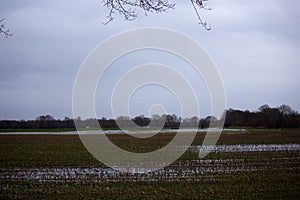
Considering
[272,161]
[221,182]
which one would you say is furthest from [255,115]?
[221,182]

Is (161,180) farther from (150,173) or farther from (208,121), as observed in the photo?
(208,121)

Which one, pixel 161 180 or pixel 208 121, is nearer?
pixel 161 180

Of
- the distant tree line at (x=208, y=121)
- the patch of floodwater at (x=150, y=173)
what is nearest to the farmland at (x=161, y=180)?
the patch of floodwater at (x=150, y=173)

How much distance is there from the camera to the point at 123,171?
14.9 meters

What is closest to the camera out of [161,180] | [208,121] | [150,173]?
[161,180]

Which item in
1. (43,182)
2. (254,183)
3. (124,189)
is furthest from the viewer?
(43,182)

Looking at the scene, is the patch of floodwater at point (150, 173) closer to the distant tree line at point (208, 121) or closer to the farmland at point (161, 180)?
the farmland at point (161, 180)

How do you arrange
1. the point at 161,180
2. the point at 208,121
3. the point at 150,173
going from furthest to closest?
the point at 208,121 < the point at 150,173 < the point at 161,180

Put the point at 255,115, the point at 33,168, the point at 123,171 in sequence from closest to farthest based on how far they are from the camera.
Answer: the point at 123,171 → the point at 33,168 → the point at 255,115

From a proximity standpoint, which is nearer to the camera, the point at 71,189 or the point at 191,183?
the point at 71,189

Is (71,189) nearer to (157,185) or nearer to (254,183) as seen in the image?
(157,185)

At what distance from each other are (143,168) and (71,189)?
501 cm

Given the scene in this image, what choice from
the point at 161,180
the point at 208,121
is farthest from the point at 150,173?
the point at 208,121

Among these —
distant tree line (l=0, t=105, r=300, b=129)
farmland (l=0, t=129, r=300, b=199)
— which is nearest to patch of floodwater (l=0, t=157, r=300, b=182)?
farmland (l=0, t=129, r=300, b=199)
